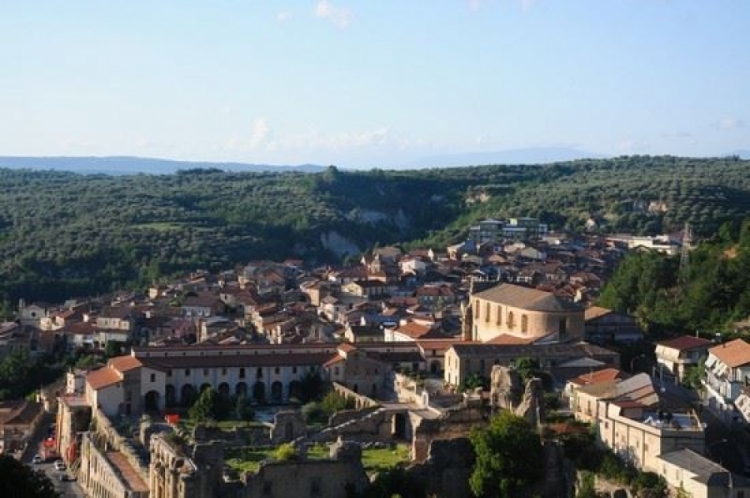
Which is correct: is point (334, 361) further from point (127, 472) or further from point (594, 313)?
point (127, 472)

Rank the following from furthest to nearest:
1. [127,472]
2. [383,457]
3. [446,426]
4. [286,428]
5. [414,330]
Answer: [414,330] < [286,428] < [127,472] < [383,457] < [446,426]

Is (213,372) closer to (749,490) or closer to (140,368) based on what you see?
(140,368)

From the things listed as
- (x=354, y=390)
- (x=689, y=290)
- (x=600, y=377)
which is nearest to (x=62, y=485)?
(x=354, y=390)

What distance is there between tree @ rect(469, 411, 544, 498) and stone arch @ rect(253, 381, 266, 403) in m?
18.6

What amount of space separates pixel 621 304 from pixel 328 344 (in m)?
14.6

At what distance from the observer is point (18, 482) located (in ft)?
107

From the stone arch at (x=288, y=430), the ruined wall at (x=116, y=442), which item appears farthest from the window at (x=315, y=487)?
the stone arch at (x=288, y=430)

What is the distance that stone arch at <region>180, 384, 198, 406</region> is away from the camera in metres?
51.8

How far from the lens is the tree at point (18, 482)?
32375 mm

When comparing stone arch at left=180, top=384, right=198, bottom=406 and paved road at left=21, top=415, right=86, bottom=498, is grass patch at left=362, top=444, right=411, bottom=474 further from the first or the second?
stone arch at left=180, top=384, right=198, bottom=406

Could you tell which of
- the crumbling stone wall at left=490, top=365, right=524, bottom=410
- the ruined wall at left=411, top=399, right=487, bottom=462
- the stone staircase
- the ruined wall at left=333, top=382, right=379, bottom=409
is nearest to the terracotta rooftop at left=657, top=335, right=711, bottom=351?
the crumbling stone wall at left=490, top=365, right=524, bottom=410

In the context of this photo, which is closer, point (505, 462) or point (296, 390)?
point (505, 462)

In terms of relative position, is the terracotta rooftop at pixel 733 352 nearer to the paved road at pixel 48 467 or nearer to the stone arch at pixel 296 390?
the stone arch at pixel 296 390

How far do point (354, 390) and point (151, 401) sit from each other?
8.11 meters
